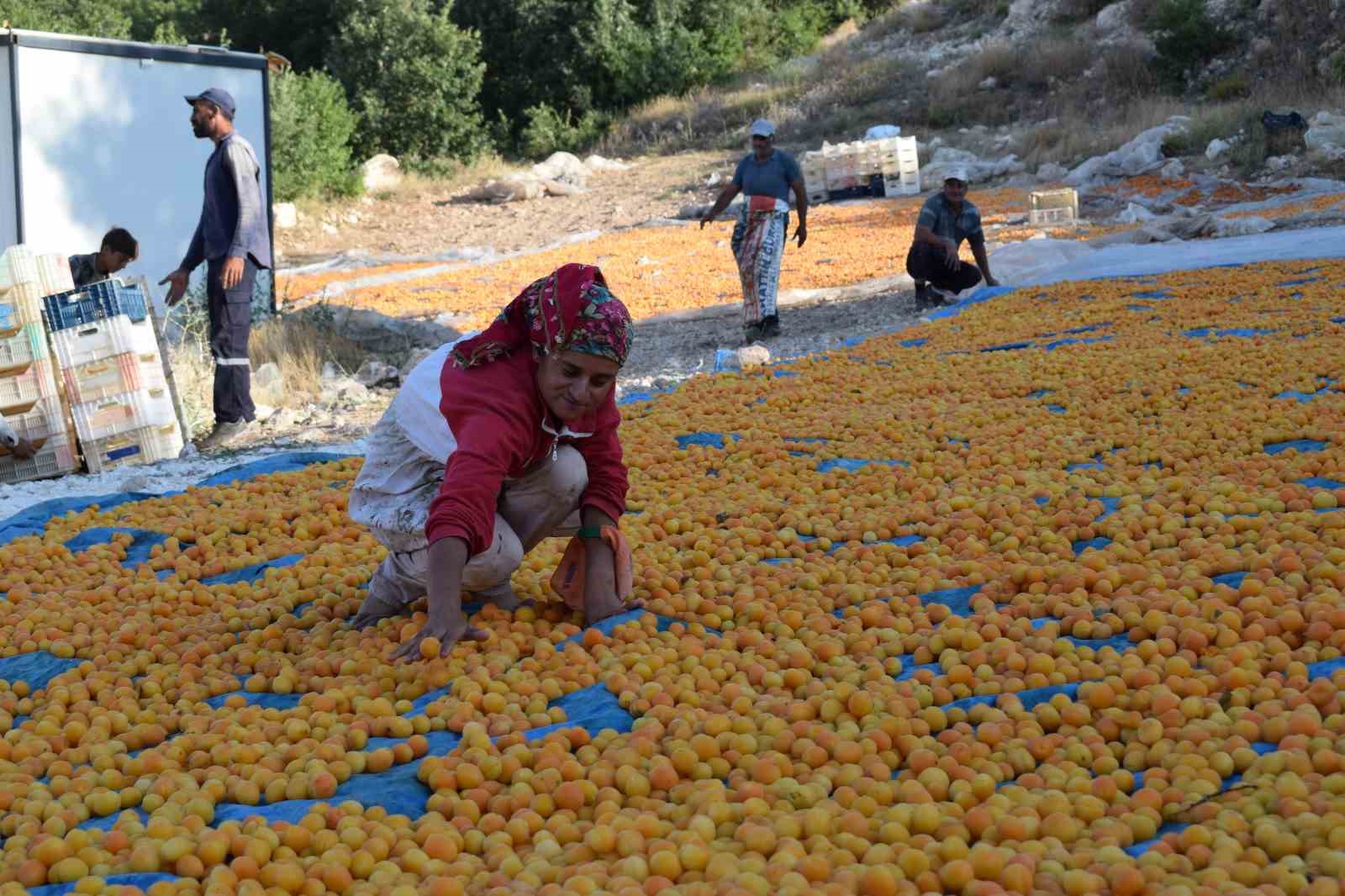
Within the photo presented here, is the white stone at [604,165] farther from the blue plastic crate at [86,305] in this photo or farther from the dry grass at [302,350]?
the blue plastic crate at [86,305]

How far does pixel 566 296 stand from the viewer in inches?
109

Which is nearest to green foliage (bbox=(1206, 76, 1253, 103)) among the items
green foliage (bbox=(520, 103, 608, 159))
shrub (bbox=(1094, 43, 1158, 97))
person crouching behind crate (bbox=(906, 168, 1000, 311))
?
shrub (bbox=(1094, 43, 1158, 97))

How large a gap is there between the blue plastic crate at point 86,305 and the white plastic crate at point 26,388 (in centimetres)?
21

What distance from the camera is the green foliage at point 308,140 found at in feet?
71.3

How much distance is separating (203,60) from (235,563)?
9158mm

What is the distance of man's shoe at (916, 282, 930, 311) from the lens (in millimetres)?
9898

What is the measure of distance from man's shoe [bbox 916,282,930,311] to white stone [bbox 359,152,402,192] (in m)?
16.0

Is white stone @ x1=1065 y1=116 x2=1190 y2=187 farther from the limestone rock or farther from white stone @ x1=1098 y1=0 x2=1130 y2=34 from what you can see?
the limestone rock

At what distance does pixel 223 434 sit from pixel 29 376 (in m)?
1.10

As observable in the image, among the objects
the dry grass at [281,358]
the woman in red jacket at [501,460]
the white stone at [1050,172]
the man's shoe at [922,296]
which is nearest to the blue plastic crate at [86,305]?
the dry grass at [281,358]

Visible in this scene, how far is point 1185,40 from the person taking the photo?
827 inches

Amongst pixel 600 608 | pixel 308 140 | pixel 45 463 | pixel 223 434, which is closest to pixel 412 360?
pixel 223 434

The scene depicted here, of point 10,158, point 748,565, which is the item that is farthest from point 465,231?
point 748,565

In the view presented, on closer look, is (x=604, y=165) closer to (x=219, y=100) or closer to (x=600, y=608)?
(x=219, y=100)
